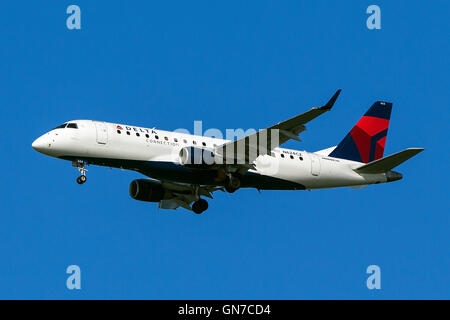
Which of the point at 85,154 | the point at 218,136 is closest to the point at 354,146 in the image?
the point at 218,136

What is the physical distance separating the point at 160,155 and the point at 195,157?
1.95 metres

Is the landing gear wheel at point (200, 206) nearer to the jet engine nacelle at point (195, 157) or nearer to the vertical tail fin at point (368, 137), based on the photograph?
the jet engine nacelle at point (195, 157)

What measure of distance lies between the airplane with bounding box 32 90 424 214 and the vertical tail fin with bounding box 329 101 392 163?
0.07m

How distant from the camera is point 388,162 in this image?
48.7 meters

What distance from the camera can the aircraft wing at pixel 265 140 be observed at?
41956mm

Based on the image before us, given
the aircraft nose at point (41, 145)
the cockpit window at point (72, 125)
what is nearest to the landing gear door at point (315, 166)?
the cockpit window at point (72, 125)

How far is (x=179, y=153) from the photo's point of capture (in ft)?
152

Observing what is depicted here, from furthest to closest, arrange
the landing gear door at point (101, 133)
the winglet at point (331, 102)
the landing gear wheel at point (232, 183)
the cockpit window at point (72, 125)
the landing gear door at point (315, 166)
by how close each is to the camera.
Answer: the landing gear door at point (315, 166) → the landing gear wheel at point (232, 183) → the cockpit window at point (72, 125) → the landing gear door at point (101, 133) → the winglet at point (331, 102)

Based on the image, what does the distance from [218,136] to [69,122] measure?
8.33 meters

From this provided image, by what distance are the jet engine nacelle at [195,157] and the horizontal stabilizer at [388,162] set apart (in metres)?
9.61

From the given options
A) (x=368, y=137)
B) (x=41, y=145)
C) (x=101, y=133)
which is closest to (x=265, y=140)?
(x=101, y=133)

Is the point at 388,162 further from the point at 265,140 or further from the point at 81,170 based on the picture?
the point at 81,170

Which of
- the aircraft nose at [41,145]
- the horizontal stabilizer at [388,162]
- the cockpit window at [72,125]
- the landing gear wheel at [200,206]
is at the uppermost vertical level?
the cockpit window at [72,125]

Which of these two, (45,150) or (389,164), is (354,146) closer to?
(389,164)
